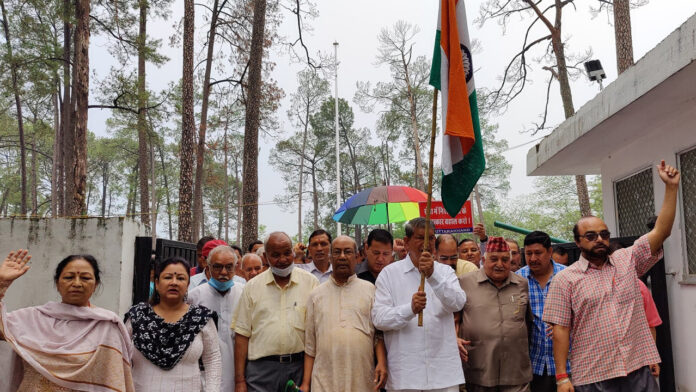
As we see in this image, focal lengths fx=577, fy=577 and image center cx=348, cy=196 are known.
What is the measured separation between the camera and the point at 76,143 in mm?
12422

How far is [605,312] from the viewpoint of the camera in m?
3.69

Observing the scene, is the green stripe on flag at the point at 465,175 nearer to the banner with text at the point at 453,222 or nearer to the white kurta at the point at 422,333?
the white kurta at the point at 422,333

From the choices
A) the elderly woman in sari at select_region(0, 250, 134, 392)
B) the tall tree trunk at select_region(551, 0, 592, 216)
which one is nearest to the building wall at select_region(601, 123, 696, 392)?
the elderly woman in sari at select_region(0, 250, 134, 392)

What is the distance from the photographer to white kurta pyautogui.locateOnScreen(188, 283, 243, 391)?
4.53m

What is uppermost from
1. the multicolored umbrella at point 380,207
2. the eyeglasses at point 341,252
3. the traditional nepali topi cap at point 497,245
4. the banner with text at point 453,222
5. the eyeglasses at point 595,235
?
the multicolored umbrella at point 380,207

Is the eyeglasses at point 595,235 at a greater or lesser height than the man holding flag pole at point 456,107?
lesser

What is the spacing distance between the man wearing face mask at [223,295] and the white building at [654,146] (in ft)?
12.5

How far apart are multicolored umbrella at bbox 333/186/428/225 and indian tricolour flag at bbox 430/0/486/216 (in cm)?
543

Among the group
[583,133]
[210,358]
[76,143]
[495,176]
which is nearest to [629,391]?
[210,358]

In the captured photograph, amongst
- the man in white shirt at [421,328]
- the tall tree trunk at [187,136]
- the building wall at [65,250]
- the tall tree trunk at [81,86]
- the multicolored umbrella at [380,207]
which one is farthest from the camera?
the tall tree trunk at [187,136]

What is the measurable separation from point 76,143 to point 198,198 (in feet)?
37.5

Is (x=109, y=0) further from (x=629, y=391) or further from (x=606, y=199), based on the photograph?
(x=629, y=391)

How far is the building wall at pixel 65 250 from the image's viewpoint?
618cm

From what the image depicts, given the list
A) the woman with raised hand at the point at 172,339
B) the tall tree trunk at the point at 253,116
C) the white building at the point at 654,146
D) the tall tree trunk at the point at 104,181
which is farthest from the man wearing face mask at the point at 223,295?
the tall tree trunk at the point at 104,181
